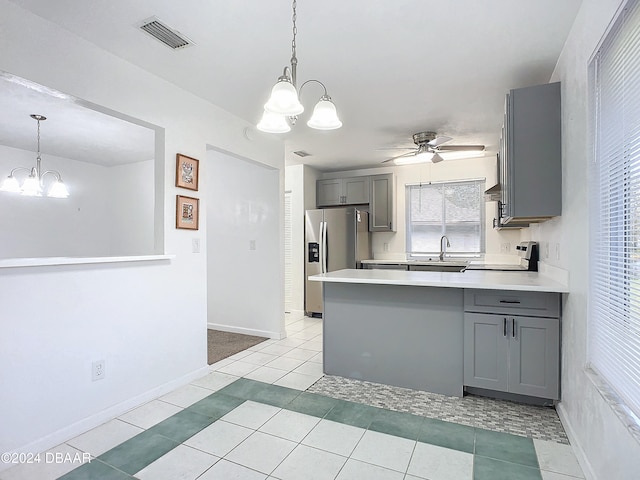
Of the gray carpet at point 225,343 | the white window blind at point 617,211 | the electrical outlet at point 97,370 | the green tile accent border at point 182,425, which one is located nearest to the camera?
the white window blind at point 617,211

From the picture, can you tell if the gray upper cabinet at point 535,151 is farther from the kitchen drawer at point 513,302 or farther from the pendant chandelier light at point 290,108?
the pendant chandelier light at point 290,108

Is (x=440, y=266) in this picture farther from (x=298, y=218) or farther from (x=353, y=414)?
(x=353, y=414)

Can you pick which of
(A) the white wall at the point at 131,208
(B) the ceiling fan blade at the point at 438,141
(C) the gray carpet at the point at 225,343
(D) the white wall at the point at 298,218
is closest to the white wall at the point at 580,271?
(B) the ceiling fan blade at the point at 438,141

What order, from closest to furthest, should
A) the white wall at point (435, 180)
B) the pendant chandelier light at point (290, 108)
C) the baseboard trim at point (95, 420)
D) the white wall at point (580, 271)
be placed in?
1. the white wall at point (580, 271)
2. the pendant chandelier light at point (290, 108)
3. the baseboard trim at point (95, 420)
4. the white wall at point (435, 180)

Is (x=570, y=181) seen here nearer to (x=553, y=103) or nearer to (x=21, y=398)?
(x=553, y=103)

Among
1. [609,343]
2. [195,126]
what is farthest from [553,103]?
[195,126]

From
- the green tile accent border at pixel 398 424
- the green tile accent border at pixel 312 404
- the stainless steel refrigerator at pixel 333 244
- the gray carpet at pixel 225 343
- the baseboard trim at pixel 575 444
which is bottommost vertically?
the gray carpet at pixel 225 343

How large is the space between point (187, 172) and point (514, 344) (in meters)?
2.80

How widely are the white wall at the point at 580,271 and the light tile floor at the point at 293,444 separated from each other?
0.25 meters

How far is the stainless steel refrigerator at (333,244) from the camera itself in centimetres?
525

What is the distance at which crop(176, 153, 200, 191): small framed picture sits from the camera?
280 centimetres

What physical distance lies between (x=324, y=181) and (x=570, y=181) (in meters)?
4.12

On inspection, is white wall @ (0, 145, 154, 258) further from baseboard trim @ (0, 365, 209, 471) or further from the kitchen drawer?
the kitchen drawer

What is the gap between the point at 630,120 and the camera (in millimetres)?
1346
